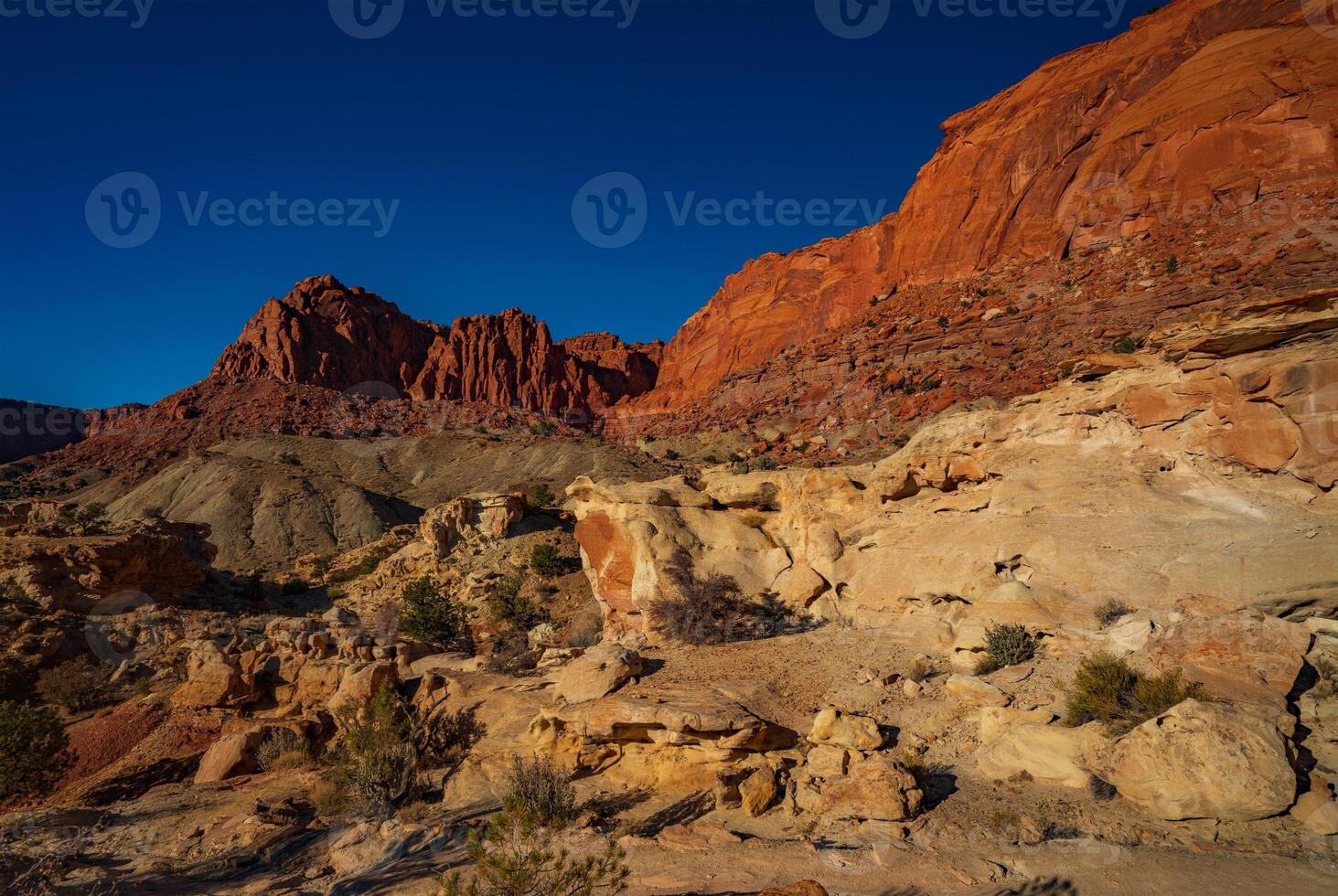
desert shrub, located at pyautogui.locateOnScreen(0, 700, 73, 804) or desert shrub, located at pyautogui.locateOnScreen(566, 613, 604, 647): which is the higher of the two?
desert shrub, located at pyautogui.locateOnScreen(0, 700, 73, 804)

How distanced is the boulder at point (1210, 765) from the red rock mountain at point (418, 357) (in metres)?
106

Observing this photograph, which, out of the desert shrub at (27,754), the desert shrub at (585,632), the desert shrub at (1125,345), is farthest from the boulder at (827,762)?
the desert shrub at (1125,345)

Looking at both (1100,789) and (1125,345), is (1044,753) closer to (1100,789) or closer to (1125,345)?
(1100,789)

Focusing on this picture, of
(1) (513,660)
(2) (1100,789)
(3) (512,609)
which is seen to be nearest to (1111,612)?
(2) (1100,789)

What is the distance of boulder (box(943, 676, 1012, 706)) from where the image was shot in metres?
7.99

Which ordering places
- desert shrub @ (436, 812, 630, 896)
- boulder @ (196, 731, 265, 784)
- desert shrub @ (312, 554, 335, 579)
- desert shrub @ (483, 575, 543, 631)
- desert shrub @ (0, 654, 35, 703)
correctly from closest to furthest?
desert shrub @ (436, 812, 630, 896) → boulder @ (196, 731, 265, 784) → desert shrub @ (0, 654, 35, 703) → desert shrub @ (483, 575, 543, 631) → desert shrub @ (312, 554, 335, 579)

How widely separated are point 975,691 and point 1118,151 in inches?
2324

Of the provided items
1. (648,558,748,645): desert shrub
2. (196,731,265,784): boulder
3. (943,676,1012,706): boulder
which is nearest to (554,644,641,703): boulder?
(648,558,748,645): desert shrub

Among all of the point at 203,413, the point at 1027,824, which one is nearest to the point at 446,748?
the point at 1027,824

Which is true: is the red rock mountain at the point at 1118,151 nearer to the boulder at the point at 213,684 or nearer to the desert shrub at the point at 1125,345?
the desert shrub at the point at 1125,345

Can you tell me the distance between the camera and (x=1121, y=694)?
700 centimetres

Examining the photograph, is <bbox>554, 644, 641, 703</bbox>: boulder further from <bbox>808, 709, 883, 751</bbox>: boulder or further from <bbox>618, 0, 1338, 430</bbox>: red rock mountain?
<bbox>618, 0, 1338, 430</bbox>: red rock mountain

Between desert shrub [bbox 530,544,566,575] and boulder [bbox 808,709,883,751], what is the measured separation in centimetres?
1349

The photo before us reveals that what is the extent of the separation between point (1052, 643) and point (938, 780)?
325 centimetres
